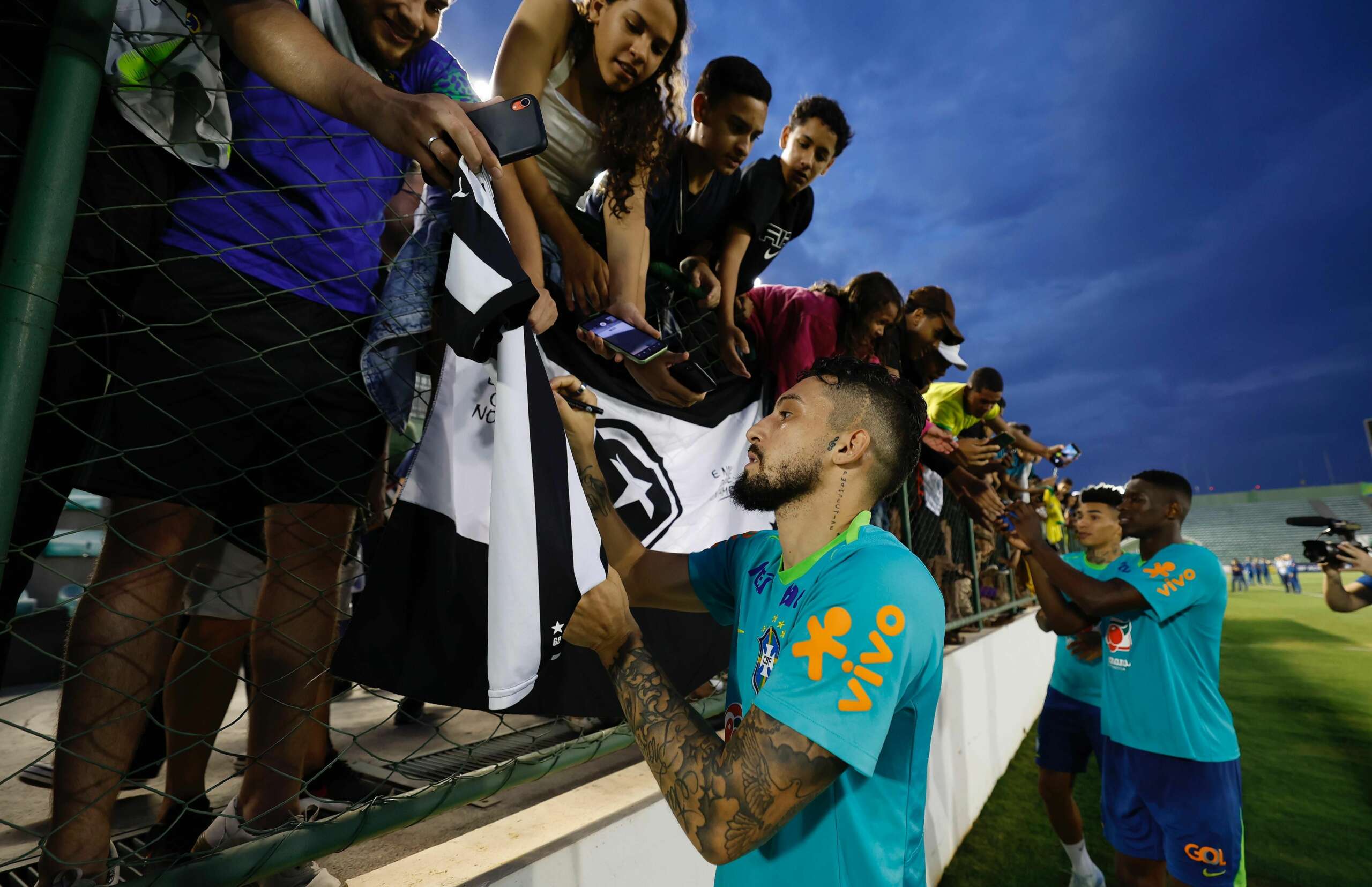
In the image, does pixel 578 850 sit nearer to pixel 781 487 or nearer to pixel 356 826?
pixel 356 826

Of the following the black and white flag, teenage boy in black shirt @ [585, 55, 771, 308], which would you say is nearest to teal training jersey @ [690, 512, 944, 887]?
the black and white flag

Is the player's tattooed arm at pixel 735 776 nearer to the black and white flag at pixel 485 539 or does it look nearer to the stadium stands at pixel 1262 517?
the black and white flag at pixel 485 539

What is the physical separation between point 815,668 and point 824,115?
249 cm

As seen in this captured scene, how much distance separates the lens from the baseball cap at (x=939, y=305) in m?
3.49

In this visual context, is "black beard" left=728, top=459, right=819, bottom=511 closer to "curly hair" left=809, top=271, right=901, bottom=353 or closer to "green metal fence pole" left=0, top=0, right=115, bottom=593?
"green metal fence pole" left=0, top=0, right=115, bottom=593

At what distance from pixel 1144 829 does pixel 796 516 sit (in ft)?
9.23

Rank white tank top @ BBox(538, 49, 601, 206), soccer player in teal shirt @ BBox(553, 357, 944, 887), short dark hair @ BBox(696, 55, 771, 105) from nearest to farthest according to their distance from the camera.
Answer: soccer player in teal shirt @ BBox(553, 357, 944, 887), white tank top @ BBox(538, 49, 601, 206), short dark hair @ BBox(696, 55, 771, 105)

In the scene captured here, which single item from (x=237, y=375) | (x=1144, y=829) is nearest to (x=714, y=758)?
(x=237, y=375)

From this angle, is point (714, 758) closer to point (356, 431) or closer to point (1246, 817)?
point (356, 431)

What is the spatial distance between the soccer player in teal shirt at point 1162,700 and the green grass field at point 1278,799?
3.37ft

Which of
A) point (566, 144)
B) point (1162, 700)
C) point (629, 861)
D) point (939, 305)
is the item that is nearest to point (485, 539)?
point (629, 861)

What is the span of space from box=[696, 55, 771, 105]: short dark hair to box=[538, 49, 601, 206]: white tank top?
26.4 inches

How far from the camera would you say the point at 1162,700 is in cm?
286

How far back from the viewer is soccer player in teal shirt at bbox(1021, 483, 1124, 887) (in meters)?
3.58
